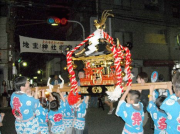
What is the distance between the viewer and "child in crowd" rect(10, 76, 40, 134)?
4.02 metres

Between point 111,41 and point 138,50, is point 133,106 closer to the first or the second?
point 111,41

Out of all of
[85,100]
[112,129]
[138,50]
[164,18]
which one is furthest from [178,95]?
[164,18]

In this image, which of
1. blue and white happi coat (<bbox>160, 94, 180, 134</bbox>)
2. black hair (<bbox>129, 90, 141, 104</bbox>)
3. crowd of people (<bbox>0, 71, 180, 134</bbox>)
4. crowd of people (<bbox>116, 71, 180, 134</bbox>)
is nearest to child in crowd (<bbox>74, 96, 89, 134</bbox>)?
crowd of people (<bbox>0, 71, 180, 134</bbox>)

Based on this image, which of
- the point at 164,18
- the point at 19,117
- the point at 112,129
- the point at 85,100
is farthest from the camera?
the point at 164,18

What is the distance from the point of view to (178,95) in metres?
2.74

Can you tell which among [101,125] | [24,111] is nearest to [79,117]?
[24,111]

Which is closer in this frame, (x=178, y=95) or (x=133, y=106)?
(x=178, y=95)

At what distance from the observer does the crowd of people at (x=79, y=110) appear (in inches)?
112

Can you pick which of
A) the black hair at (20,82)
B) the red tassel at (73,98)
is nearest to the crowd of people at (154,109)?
the red tassel at (73,98)

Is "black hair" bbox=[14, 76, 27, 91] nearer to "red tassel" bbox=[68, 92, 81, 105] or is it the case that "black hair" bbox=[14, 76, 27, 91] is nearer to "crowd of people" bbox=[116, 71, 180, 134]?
"red tassel" bbox=[68, 92, 81, 105]

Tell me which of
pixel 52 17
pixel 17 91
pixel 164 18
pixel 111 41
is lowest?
pixel 17 91

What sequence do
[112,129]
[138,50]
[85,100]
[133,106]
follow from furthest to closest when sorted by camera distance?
[138,50]
[112,129]
[85,100]
[133,106]

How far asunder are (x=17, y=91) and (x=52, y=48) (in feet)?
35.1

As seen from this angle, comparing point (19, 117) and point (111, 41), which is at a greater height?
point (111, 41)
